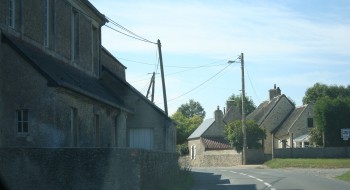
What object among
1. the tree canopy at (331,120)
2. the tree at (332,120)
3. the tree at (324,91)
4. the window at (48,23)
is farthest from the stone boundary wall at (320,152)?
the tree at (324,91)

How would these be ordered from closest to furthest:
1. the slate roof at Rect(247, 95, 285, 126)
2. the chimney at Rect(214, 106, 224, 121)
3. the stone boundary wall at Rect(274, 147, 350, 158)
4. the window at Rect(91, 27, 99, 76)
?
the window at Rect(91, 27, 99, 76) → the stone boundary wall at Rect(274, 147, 350, 158) → the slate roof at Rect(247, 95, 285, 126) → the chimney at Rect(214, 106, 224, 121)

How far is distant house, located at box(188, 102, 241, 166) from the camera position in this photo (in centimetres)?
6977

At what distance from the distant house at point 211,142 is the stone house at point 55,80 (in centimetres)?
3824

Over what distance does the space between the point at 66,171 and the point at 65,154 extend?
15.2 inches

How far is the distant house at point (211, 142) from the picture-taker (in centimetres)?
6977

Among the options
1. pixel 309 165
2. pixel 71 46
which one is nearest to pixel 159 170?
pixel 71 46

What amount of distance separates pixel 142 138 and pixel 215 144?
4441 centimetres

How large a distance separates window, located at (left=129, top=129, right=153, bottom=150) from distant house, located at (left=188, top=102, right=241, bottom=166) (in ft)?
110

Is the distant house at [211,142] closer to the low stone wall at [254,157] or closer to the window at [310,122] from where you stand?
the low stone wall at [254,157]

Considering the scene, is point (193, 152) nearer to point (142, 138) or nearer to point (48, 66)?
point (142, 138)

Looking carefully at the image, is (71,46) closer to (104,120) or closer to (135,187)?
(104,120)

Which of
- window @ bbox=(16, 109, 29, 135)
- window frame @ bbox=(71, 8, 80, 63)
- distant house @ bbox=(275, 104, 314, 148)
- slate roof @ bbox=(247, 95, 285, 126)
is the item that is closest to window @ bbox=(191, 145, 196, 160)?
slate roof @ bbox=(247, 95, 285, 126)

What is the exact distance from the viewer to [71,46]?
26828mm

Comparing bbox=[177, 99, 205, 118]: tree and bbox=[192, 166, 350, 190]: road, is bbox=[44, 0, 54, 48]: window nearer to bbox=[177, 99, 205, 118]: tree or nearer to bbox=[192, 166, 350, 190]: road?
bbox=[192, 166, 350, 190]: road
